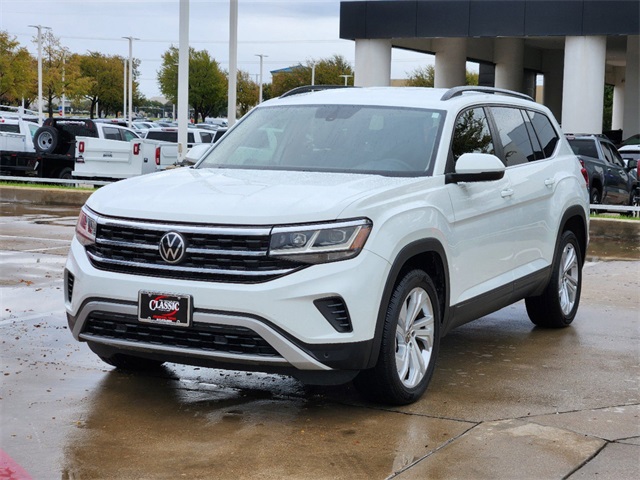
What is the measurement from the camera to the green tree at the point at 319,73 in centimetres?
9288

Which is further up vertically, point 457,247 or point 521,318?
point 457,247

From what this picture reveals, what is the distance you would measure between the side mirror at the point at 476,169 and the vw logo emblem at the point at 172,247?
190cm

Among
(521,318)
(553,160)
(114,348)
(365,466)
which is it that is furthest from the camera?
(521,318)

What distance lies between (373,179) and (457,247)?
77 centimetres

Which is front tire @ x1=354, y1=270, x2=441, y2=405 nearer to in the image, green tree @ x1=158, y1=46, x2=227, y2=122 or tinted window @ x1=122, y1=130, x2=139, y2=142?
tinted window @ x1=122, y1=130, x2=139, y2=142

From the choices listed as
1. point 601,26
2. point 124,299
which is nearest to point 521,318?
point 124,299

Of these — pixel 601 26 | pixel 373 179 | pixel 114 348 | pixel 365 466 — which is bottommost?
pixel 365 466

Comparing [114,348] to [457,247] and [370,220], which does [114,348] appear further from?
[457,247]

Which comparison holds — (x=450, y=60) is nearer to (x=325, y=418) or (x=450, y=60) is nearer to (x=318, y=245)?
(x=325, y=418)

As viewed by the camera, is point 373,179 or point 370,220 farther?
point 373,179

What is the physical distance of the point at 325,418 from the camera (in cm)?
586

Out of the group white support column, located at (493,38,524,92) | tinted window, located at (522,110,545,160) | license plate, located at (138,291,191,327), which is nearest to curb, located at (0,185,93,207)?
tinted window, located at (522,110,545,160)

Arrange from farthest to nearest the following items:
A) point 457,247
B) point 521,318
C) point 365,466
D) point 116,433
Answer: point 521,318, point 457,247, point 116,433, point 365,466

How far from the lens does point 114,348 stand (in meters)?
5.89
